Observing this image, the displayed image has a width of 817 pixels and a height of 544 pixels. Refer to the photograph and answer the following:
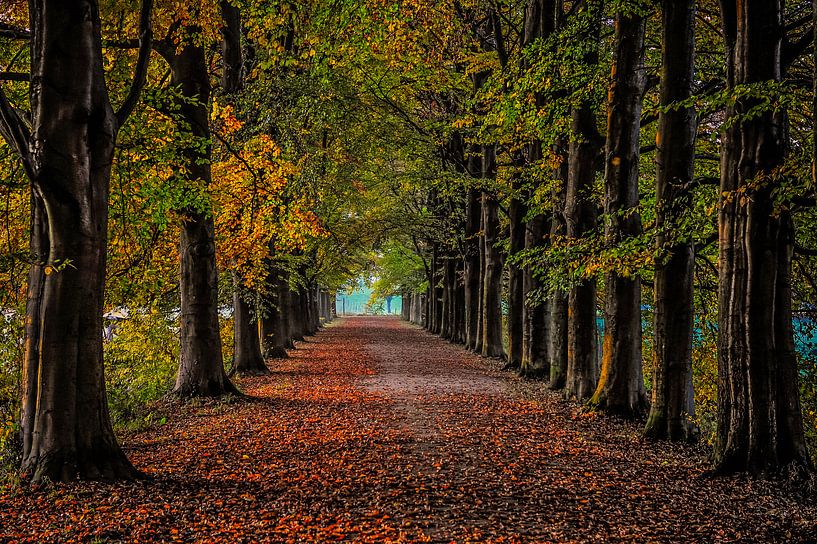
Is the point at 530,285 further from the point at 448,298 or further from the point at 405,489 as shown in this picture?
the point at 448,298

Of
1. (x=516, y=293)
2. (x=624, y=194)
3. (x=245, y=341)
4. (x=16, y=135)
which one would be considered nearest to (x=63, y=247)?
(x=16, y=135)

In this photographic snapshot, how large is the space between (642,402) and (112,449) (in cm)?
829

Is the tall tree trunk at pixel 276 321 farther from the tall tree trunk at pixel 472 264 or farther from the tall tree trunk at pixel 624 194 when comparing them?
the tall tree trunk at pixel 624 194

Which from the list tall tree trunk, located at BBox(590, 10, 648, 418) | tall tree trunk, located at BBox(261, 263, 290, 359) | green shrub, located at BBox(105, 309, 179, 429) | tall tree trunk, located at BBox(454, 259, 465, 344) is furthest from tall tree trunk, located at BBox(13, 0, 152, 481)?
tall tree trunk, located at BBox(454, 259, 465, 344)

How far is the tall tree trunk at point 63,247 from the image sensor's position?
607 centimetres

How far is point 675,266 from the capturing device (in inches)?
342

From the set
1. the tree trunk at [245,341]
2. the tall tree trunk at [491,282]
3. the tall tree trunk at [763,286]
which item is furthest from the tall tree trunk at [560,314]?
the tree trunk at [245,341]

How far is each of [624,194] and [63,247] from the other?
329 inches

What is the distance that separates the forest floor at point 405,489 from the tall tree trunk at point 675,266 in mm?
687

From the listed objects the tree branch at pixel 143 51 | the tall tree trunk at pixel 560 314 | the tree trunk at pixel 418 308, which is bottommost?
the tree trunk at pixel 418 308

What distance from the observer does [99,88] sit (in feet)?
21.0

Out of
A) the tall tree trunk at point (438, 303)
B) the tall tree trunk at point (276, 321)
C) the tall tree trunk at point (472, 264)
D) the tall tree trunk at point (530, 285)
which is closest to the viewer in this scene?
the tall tree trunk at point (530, 285)

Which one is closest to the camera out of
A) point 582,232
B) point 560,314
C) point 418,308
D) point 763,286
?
point 763,286

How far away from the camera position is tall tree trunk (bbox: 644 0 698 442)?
8609mm
